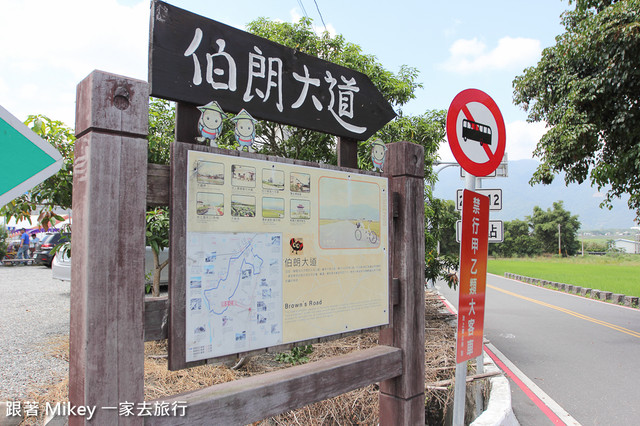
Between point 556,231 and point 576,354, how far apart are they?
2132 inches

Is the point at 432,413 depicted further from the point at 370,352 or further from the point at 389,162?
the point at 389,162

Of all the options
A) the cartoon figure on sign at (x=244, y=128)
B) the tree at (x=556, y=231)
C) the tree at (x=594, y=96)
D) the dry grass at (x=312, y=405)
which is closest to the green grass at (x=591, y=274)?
the tree at (x=594, y=96)

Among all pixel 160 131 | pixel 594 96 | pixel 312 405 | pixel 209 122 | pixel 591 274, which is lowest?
pixel 591 274

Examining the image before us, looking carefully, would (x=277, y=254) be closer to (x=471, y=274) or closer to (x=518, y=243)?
(x=471, y=274)

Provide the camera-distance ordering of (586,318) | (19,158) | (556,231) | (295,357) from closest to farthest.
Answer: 1. (19,158)
2. (295,357)
3. (586,318)
4. (556,231)

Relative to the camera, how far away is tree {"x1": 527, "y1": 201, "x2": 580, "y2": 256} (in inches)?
2152

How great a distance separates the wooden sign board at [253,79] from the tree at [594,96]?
6486 mm

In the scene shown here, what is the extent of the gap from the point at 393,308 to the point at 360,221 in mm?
659

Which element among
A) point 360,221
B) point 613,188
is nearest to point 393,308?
point 360,221

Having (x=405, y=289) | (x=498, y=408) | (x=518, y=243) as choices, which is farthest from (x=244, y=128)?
(x=518, y=243)

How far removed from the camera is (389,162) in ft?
9.02

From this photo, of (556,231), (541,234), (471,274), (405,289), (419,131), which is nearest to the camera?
(405,289)

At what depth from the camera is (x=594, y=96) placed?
7551mm

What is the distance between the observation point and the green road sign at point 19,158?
150cm
